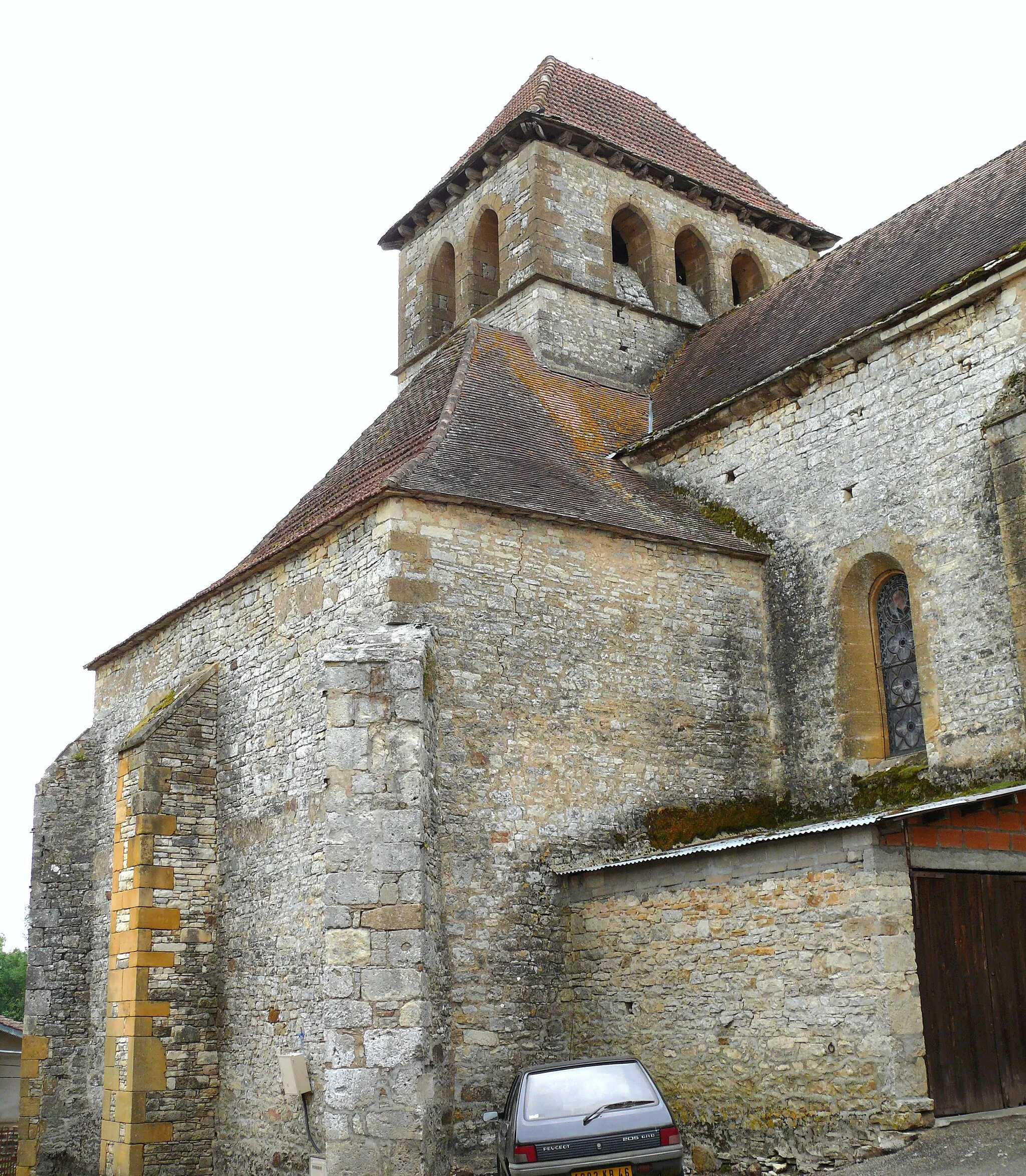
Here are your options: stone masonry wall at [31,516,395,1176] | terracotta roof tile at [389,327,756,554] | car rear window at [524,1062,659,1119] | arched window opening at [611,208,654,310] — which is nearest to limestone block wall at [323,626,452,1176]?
stone masonry wall at [31,516,395,1176]

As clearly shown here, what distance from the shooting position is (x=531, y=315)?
58.2 feet

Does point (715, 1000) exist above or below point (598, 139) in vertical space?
below

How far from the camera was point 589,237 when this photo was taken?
18.8m

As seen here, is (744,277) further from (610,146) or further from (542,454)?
(542,454)

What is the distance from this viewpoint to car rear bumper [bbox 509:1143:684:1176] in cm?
825

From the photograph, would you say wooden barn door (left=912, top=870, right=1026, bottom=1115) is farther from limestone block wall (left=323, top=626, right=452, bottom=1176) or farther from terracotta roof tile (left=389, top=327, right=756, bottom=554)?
terracotta roof tile (left=389, top=327, right=756, bottom=554)

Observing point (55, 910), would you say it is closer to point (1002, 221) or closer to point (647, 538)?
point (647, 538)

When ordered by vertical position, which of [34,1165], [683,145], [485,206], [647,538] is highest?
[683,145]

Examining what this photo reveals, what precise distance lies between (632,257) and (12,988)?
108ft

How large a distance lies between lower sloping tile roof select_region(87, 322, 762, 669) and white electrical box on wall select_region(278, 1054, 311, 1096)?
510 centimetres

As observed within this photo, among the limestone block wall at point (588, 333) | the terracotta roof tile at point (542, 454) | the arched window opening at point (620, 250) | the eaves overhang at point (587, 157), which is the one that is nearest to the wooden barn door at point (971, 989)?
the terracotta roof tile at point (542, 454)

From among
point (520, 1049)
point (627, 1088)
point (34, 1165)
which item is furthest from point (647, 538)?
point (34, 1165)

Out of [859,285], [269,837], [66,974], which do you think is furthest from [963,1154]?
[66,974]

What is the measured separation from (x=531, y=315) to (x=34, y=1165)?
41.7 feet
